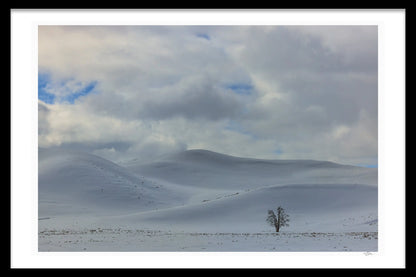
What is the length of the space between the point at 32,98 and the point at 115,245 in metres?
7.89

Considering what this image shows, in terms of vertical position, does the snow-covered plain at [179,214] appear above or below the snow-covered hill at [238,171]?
below

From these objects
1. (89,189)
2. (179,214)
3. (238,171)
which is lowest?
(179,214)

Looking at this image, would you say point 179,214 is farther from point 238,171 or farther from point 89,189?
point 238,171

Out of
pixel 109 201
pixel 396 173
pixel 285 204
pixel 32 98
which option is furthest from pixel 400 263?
pixel 109 201

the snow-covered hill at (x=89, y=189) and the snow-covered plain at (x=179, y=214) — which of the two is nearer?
the snow-covered plain at (x=179, y=214)

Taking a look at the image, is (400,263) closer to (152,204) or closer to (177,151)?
(152,204)

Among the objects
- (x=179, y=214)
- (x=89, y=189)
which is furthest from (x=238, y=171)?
(x=179, y=214)

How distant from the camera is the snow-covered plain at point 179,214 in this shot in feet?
65.0

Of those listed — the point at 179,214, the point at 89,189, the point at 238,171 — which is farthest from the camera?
the point at 238,171

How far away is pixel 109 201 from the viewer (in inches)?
2035

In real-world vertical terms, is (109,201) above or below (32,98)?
below

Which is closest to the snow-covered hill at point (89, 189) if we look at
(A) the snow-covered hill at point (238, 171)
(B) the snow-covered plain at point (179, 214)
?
(B) the snow-covered plain at point (179, 214)

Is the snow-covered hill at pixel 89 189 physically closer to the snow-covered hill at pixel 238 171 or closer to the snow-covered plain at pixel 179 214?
the snow-covered plain at pixel 179 214

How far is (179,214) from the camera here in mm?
40719
